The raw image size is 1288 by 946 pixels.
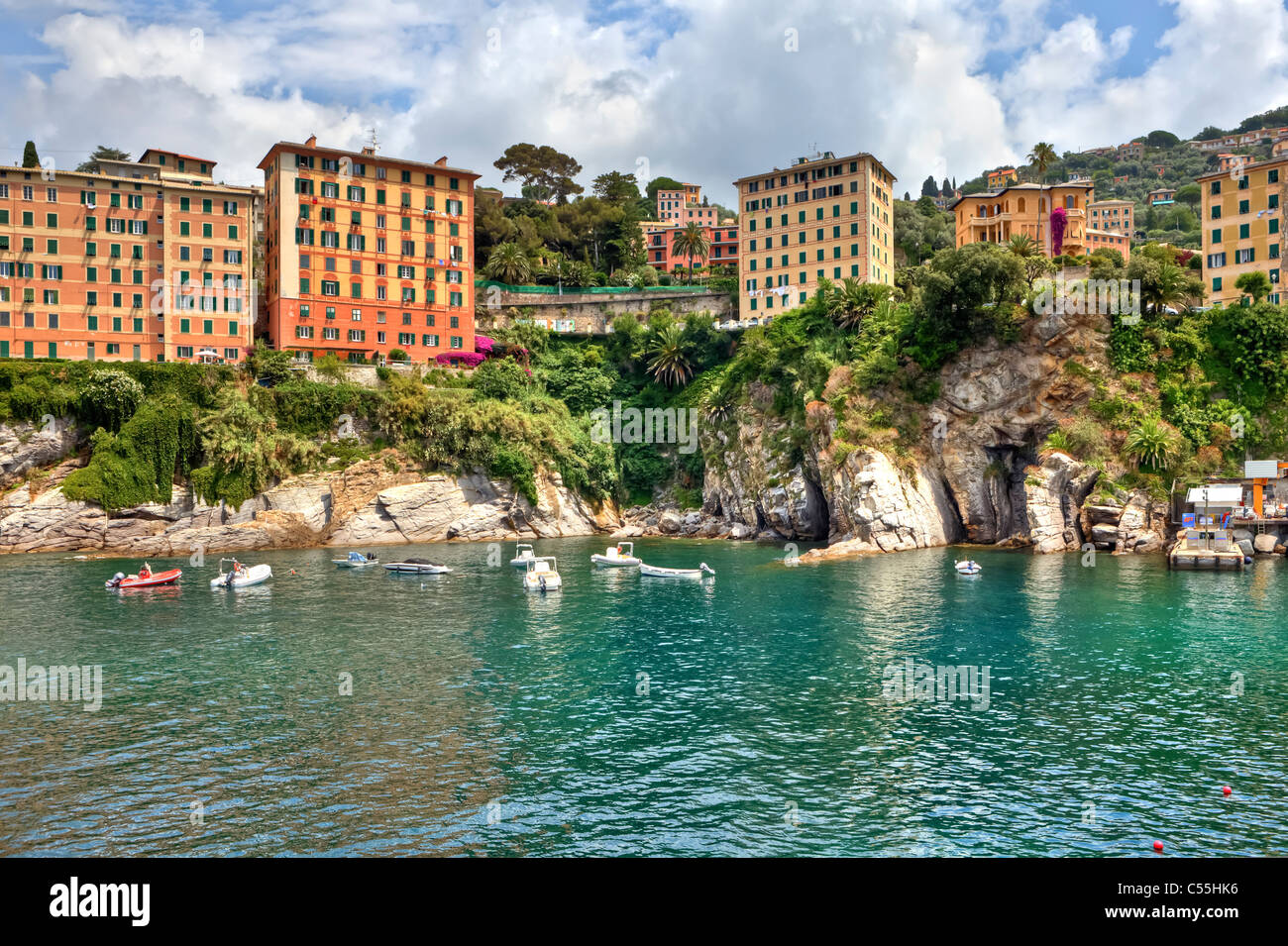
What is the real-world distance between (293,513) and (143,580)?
25.1m

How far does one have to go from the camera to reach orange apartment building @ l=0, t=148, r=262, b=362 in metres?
89.9

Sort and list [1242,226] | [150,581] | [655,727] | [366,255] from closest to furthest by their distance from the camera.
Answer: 1. [655,727]
2. [150,581]
3. [1242,226]
4. [366,255]

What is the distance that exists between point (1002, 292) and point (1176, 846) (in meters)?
66.4

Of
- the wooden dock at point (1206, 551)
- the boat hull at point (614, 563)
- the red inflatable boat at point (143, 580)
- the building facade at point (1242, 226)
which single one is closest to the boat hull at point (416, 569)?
the boat hull at point (614, 563)

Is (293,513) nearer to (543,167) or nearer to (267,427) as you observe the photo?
(267,427)

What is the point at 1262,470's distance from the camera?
6962cm

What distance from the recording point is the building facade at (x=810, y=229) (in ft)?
365

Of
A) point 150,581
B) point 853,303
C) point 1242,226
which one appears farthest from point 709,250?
point 150,581

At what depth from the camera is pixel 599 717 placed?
31859 mm

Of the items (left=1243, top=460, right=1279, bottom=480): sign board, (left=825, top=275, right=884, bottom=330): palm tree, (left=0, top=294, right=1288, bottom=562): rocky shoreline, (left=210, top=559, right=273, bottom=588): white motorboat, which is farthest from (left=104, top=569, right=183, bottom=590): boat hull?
(left=1243, top=460, right=1279, bottom=480): sign board

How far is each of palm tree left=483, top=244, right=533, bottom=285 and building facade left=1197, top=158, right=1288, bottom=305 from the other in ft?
267

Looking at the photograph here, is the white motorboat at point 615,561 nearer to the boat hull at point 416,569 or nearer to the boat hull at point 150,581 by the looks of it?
the boat hull at point 416,569
